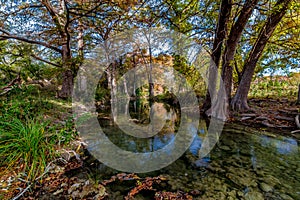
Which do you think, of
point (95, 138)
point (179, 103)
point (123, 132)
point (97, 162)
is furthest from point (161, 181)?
point (179, 103)

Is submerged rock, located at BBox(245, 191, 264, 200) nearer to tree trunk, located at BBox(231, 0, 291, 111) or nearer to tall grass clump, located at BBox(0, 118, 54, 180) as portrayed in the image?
tall grass clump, located at BBox(0, 118, 54, 180)

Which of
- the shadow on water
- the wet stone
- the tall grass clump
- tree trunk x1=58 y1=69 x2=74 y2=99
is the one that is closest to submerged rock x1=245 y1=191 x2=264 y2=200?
the shadow on water

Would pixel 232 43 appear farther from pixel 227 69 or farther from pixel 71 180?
pixel 71 180

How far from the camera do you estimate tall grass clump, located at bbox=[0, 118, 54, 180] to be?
7.04 feet

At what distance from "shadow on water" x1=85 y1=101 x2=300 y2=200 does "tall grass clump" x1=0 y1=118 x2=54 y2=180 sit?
32.3 inches

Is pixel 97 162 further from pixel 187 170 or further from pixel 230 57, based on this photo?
pixel 230 57

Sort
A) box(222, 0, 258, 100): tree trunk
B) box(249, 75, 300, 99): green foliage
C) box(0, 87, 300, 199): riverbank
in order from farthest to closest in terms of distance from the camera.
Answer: box(249, 75, 300, 99): green foliage < box(222, 0, 258, 100): tree trunk < box(0, 87, 300, 199): riverbank

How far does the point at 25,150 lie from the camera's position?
2.24m

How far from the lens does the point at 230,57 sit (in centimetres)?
615

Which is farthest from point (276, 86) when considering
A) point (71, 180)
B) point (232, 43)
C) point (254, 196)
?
point (71, 180)

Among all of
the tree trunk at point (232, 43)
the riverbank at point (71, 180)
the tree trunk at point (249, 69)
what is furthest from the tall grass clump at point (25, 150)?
the tree trunk at point (249, 69)

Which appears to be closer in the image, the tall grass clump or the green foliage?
the tall grass clump

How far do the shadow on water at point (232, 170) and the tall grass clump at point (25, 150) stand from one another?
82 cm

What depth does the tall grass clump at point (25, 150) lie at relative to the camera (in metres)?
2.14
